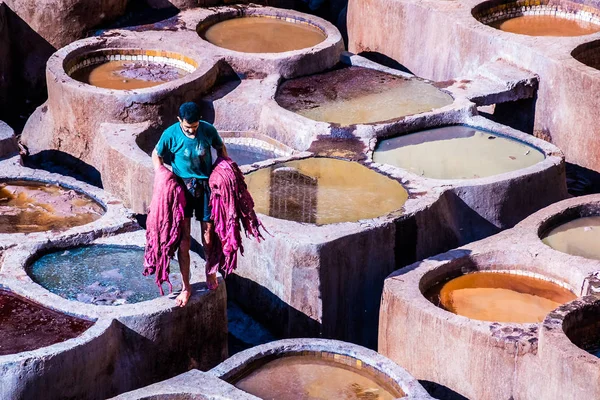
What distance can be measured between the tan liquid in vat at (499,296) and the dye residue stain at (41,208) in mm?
3081

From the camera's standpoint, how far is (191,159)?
27.0 ft

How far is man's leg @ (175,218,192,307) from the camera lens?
8423 mm

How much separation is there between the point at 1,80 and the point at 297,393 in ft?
23.7

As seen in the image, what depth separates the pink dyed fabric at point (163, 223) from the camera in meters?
8.19

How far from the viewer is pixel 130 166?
10.8 meters

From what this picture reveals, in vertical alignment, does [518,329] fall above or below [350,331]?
above

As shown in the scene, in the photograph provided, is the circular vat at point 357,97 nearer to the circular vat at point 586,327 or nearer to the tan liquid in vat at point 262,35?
the tan liquid in vat at point 262,35

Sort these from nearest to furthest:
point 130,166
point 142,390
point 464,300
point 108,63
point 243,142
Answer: point 142,390
point 464,300
point 130,166
point 243,142
point 108,63

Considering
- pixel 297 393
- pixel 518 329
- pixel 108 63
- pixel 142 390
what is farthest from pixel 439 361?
pixel 108 63

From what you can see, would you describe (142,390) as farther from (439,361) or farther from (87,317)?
(439,361)

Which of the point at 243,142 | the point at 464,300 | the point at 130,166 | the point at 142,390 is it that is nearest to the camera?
the point at 142,390

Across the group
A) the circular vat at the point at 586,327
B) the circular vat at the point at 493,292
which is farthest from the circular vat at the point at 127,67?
the circular vat at the point at 586,327


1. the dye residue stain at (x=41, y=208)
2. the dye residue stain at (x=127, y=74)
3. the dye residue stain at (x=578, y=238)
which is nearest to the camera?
the dye residue stain at (x=578, y=238)

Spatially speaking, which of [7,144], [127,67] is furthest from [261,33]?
[7,144]
